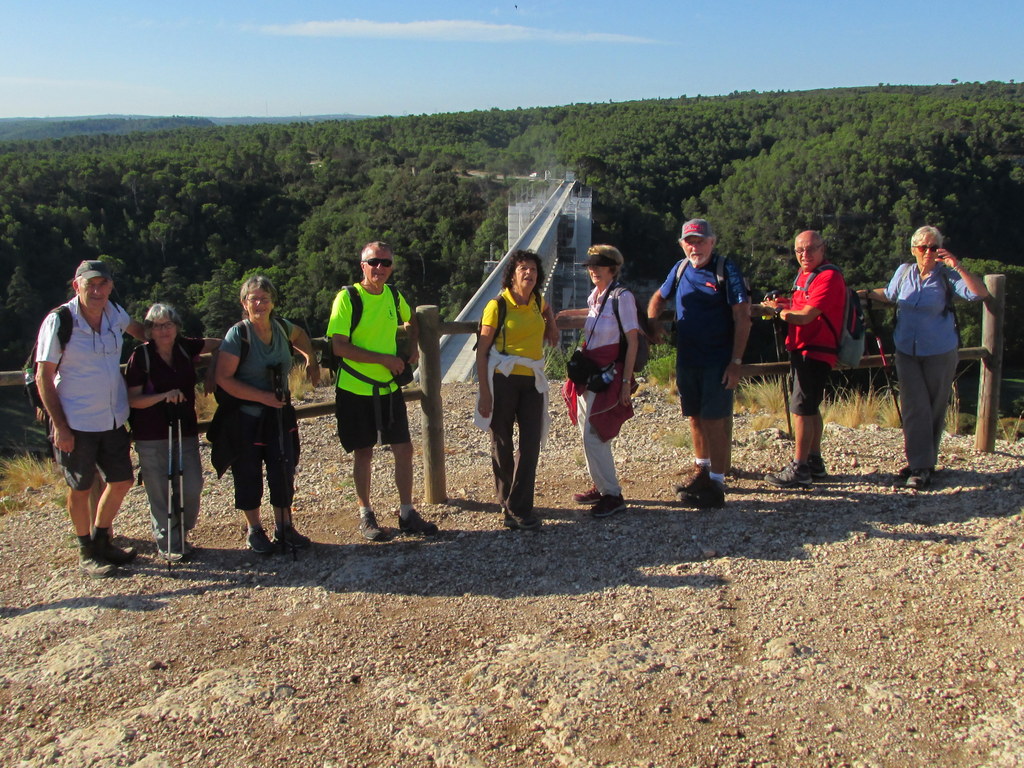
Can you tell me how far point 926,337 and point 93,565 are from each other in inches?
183

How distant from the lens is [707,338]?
4324mm

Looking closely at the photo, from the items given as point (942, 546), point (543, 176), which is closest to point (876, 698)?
point (942, 546)

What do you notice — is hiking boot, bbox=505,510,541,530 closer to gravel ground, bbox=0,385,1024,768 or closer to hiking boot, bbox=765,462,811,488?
gravel ground, bbox=0,385,1024,768

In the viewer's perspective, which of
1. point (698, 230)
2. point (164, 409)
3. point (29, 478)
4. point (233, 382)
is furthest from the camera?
point (29, 478)

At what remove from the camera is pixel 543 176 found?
6612 cm

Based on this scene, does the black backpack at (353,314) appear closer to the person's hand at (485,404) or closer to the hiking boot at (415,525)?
the person's hand at (485,404)

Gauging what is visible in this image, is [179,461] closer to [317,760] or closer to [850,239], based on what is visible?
[317,760]

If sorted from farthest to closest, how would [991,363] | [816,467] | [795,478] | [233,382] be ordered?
[991,363] < [816,467] < [795,478] < [233,382]

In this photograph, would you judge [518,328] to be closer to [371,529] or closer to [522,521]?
[522,521]

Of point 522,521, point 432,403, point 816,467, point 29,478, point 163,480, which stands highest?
point 432,403

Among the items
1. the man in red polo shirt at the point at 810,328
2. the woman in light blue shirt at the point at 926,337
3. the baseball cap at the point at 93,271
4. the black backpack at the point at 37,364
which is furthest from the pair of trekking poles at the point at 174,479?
the woman in light blue shirt at the point at 926,337

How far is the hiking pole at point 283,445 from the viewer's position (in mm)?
Result: 3967

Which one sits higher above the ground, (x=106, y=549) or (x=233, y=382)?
(x=233, y=382)

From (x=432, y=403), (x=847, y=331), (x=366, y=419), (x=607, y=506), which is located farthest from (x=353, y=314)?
(x=847, y=331)
